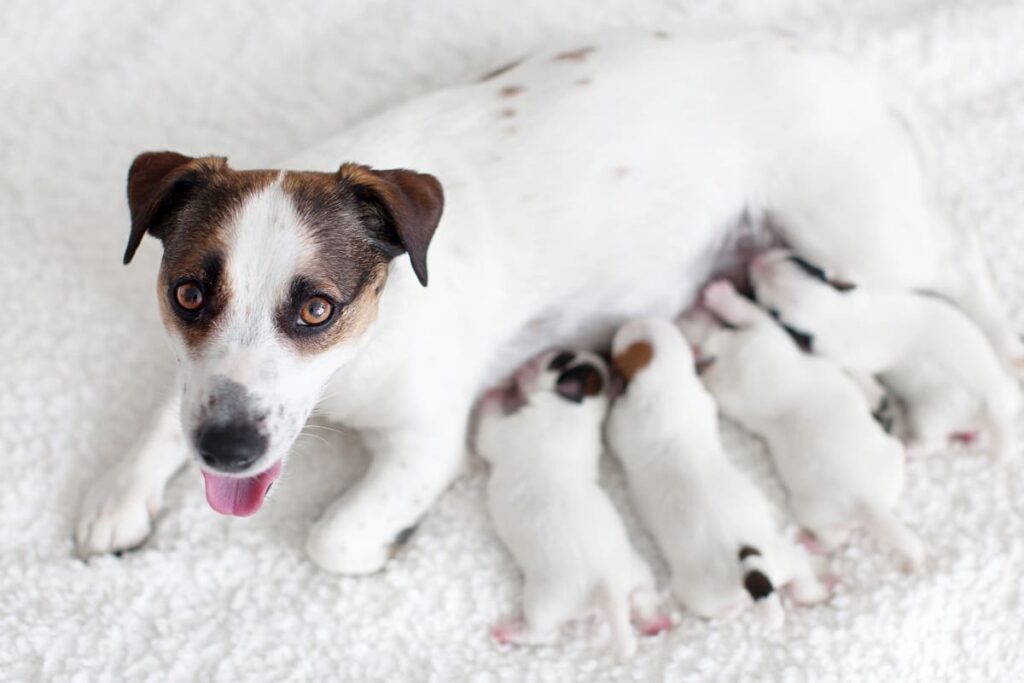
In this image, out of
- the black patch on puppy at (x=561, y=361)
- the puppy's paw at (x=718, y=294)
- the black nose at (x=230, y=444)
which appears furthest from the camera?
the puppy's paw at (x=718, y=294)

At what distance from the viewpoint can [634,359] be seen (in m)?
3.18

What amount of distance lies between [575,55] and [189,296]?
62.3 inches

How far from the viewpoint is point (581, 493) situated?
290 centimetres

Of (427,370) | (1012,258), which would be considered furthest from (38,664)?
(1012,258)

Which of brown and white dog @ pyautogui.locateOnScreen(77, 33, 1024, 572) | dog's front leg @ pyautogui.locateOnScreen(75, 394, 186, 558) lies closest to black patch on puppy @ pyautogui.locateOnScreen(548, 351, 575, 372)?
brown and white dog @ pyautogui.locateOnScreen(77, 33, 1024, 572)

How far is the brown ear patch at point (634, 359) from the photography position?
315cm

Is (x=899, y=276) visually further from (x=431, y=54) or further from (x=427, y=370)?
(x=431, y=54)

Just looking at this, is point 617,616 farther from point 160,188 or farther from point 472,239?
point 160,188

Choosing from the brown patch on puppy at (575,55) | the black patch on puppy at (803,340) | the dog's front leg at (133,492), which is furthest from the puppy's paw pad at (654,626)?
the brown patch on puppy at (575,55)

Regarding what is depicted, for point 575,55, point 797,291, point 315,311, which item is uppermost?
point 575,55

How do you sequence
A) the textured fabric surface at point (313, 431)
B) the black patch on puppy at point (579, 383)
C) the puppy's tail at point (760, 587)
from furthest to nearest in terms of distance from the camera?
1. the black patch on puppy at point (579, 383)
2. the textured fabric surface at point (313, 431)
3. the puppy's tail at point (760, 587)

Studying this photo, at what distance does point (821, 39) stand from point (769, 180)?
105cm

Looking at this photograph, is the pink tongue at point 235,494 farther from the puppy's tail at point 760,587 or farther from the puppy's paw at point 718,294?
the puppy's paw at point 718,294

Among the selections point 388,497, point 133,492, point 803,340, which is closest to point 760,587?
Result: point 803,340
